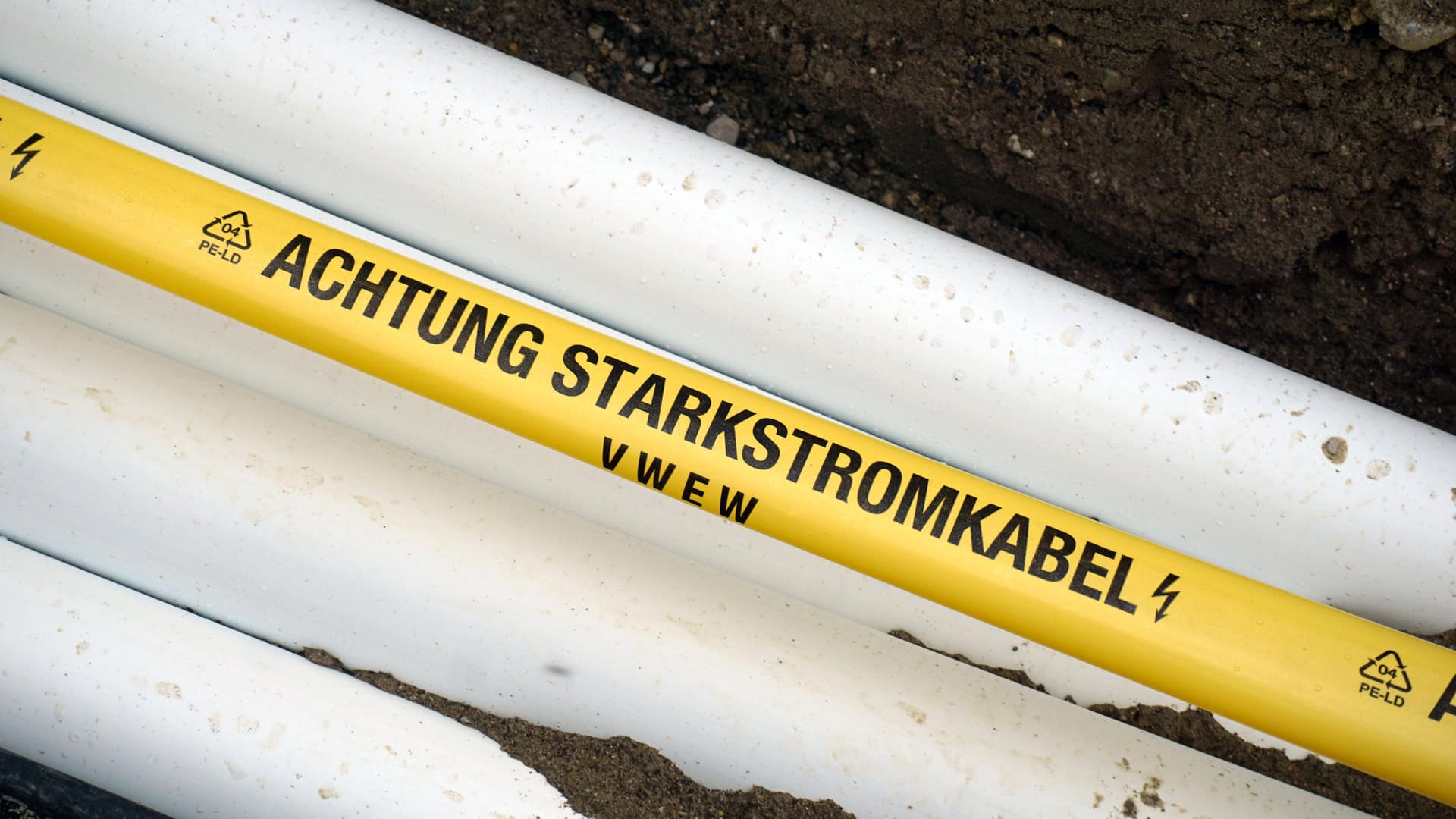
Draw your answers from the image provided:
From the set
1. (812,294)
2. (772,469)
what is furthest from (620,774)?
(812,294)

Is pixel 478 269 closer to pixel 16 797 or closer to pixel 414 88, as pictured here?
pixel 414 88

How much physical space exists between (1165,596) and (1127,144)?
0.86m

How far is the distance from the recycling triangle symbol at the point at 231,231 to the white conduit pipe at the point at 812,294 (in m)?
0.20

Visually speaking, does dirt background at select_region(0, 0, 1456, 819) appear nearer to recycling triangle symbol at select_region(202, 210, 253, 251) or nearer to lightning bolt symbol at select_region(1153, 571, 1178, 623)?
lightning bolt symbol at select_region(1153, 571, 1178, 623)

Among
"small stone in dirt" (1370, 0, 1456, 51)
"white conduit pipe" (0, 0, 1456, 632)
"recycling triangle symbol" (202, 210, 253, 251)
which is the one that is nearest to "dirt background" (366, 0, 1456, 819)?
"small stone in dirt" (1370, 0, 1456, 51)

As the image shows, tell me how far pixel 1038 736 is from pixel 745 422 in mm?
675

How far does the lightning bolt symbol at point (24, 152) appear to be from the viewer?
1.22 meters

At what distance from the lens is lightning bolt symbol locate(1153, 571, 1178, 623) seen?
1.19 metres

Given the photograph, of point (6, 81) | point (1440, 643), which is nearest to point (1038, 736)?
point (1440, 643)

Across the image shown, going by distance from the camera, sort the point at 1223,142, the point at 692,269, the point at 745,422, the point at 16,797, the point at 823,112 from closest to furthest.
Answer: the point at 745,422
the point at 692,269
the point at 16,797
the point at 1223,142
the point at 823,112

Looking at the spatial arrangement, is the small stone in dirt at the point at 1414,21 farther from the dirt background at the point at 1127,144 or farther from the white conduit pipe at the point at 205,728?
the white conduit pipe at the point at 205,728

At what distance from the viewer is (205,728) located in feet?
4.40

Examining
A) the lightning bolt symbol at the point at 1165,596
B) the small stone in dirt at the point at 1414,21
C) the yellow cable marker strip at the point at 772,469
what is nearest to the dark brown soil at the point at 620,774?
the yellow cable marker strip at the point at 772,469

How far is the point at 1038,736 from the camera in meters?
1.40
